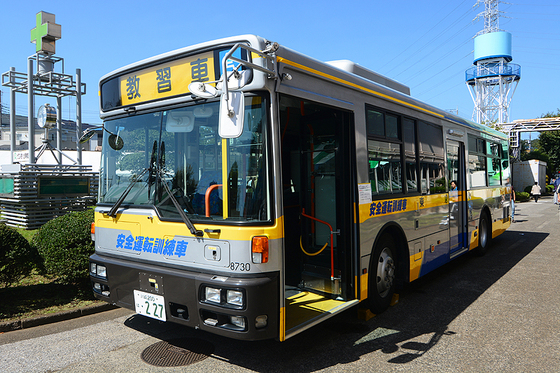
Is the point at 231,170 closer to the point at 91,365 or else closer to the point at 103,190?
the point at 103,190

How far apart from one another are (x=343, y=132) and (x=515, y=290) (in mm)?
4167

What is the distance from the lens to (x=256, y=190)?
11.6 feet

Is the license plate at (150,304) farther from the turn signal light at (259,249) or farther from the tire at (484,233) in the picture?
the tire at (484,233)

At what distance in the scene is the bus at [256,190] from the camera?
3.53 m

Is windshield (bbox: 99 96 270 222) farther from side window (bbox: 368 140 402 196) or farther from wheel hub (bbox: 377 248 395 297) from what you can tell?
wheel hub (bbox: 377 248 395 297)

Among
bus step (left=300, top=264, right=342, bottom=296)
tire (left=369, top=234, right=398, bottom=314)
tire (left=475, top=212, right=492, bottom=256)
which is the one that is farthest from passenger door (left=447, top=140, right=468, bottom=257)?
bus step (left=300, top=264, right=342, bottom=296)

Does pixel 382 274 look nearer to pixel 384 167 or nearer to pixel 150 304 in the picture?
pixel 384 167

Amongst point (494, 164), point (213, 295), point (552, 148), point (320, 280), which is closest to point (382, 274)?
point (320, 280)

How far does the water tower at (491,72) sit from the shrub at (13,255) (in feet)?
170

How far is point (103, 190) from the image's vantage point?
4680 mm

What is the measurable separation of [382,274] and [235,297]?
2522mm

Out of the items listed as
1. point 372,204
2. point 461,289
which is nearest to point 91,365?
point 372,204

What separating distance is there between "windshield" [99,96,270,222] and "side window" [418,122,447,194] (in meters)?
3.55

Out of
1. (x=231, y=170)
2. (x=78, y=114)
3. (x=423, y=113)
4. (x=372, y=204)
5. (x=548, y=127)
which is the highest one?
(x=548, y=127)
